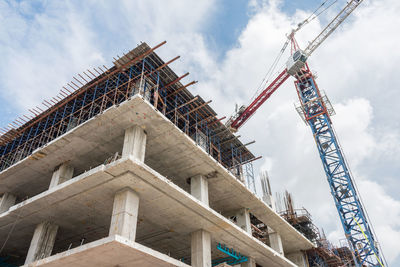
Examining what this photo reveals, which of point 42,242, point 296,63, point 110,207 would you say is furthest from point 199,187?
point 296,63

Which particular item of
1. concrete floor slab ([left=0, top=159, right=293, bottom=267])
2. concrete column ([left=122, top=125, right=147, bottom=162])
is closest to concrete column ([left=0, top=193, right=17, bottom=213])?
concrete floor slab ([left=0, top=159, right=293, bottom=267])

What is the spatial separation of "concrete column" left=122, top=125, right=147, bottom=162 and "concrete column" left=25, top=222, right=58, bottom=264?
6.63 meters

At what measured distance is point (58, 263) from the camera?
14.1 m

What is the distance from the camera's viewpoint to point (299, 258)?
28344 mm

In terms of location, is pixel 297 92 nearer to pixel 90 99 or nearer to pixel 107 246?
pixel 90 99

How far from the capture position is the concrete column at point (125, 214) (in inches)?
545

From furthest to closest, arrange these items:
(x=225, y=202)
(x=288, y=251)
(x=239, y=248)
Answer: (x=288, y=251) → (x=225, y=202) → (x=239, y=248)

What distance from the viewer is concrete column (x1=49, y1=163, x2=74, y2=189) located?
18.2m

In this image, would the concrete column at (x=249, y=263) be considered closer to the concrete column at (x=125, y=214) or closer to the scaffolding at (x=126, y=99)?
the scaffolding at (x=126, y=99)

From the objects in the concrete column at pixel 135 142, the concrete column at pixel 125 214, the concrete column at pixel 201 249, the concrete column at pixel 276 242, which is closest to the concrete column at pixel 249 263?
the concrete column at pixel 276 242

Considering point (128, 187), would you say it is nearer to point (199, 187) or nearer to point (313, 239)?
point (199, 187)

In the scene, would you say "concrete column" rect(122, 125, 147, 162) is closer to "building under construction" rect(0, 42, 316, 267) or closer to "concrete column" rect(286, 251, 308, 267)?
"building under construction" rect(0, 42, 316, 267)

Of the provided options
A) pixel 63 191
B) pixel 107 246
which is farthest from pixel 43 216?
pixel 107 246

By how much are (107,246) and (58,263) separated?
114 inches
